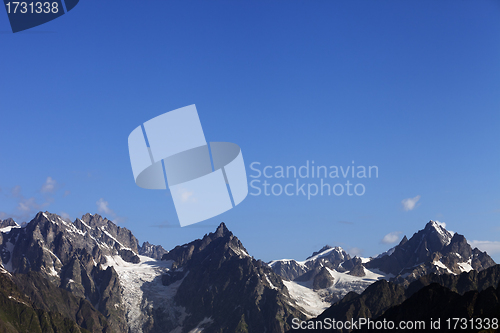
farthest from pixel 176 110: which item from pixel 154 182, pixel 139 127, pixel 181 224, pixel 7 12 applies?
pixel 7 12

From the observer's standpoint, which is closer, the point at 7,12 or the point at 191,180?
the point at 191,180

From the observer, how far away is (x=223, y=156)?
112750 millimetres

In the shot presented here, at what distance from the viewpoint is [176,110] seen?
367 feet

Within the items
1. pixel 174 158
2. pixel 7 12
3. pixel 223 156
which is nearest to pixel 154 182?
pixel 174 158

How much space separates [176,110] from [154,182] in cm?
1511

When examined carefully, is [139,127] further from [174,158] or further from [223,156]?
[223,156]

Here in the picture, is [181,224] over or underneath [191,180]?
underneath

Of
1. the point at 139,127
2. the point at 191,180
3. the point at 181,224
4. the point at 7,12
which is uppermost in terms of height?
the point at 7,12

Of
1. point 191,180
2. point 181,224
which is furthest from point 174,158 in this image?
point 181,224

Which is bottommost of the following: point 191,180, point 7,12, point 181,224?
point 181,224

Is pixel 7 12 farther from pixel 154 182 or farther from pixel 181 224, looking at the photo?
pixel 181 224

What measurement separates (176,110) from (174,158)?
9657 mm

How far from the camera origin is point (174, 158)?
371ft

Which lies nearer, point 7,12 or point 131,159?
point 131,159
